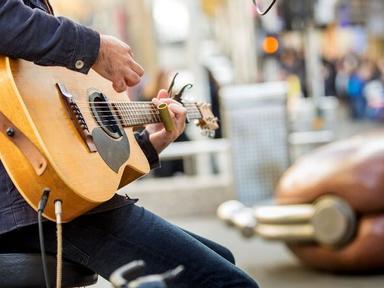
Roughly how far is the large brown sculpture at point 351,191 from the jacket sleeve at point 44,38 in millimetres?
3777

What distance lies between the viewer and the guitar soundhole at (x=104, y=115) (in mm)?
2520

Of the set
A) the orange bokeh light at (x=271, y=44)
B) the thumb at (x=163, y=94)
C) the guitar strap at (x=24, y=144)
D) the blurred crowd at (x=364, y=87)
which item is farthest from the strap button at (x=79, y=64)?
the blurred crowd at (x=364, y=87)

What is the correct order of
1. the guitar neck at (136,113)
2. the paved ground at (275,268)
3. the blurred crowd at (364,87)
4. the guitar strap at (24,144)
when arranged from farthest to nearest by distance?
the blurred crowd at (364,87) → the paved ground at (275,268) → the guitar neck at (136,113) → the guitar strap at (24,144)

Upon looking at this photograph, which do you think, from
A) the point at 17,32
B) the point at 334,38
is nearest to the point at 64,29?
the point at 17,32

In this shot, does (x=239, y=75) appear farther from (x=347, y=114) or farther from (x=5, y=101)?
(x=5, y=101)

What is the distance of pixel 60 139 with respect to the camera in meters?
2.31

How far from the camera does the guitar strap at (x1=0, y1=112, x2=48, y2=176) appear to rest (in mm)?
2227

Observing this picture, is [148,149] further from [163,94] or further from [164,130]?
[163,94]

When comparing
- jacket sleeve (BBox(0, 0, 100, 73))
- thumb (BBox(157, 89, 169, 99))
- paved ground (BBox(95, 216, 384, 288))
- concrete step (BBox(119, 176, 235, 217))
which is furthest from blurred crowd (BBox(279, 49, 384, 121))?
jacket sleeve (BBox(0, 0, 100, 73))

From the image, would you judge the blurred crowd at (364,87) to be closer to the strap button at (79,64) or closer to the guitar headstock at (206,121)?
the guitar headstock at (206,121)

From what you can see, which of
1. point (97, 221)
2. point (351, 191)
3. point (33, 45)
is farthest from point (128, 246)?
point (351, 191)

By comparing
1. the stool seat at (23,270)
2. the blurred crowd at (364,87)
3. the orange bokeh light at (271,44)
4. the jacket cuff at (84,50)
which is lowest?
the blurred crowd at (364,87)

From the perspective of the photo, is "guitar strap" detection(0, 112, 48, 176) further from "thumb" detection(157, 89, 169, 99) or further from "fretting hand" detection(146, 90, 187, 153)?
"thumb" detection(157, 89, 169, 99)

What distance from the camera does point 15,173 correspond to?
2.27 m
